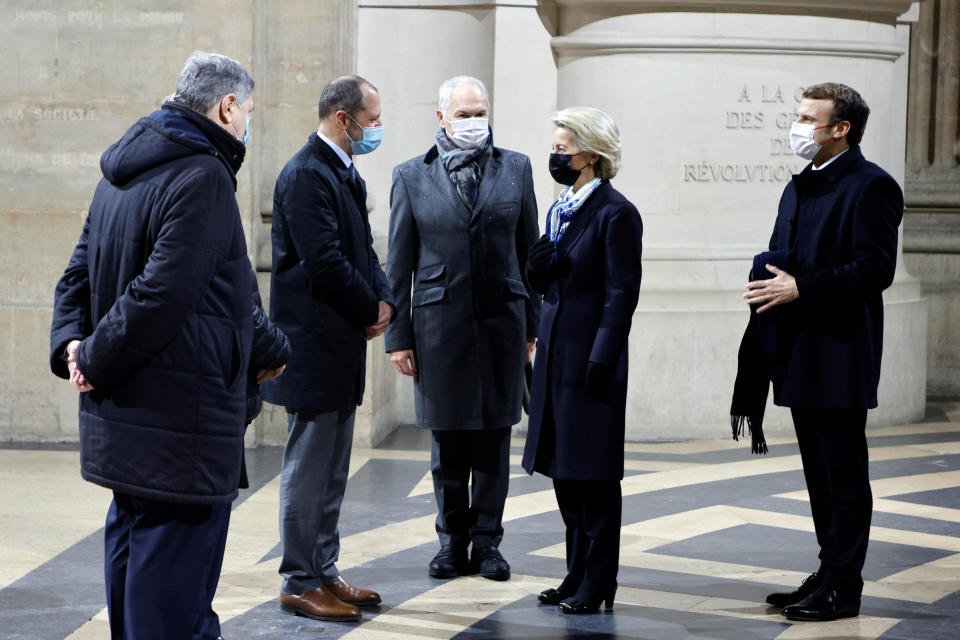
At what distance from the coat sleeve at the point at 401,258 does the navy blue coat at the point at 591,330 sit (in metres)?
0.80

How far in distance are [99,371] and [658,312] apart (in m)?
5.41

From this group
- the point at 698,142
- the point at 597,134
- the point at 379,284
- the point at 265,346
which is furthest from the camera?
the point at 698,142

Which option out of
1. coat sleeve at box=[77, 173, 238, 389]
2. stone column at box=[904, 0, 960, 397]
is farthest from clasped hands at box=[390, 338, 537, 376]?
stone column at box=[904, 0, 960, 397]

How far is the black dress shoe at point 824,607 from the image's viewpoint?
5.15 m

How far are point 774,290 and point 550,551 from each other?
1623 mm

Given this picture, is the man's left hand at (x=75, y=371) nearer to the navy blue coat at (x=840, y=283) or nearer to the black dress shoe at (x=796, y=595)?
→ the navy blue coat at (x=840, y=283)

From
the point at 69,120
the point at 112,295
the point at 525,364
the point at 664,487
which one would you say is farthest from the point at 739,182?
the point at 112,295

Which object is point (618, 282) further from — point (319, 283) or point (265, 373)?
point (265, 373)

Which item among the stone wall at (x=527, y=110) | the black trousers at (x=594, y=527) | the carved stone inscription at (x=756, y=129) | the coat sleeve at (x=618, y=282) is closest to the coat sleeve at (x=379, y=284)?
the coat sleeve at (x=618, y=282)

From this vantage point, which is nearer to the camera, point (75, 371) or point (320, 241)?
point (75, 371)

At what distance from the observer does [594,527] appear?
5.18m

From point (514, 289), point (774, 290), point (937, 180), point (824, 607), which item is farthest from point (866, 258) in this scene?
point (937, 180)

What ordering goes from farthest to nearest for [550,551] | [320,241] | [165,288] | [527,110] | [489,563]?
[527,110]
[550,551]
[489,563]
[320,241]
[165,288]

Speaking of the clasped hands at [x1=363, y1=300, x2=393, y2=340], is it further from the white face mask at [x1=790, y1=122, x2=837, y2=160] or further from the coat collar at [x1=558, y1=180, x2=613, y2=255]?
the white face mask at [x1=790, y1=122, x2=837, y2=160]
